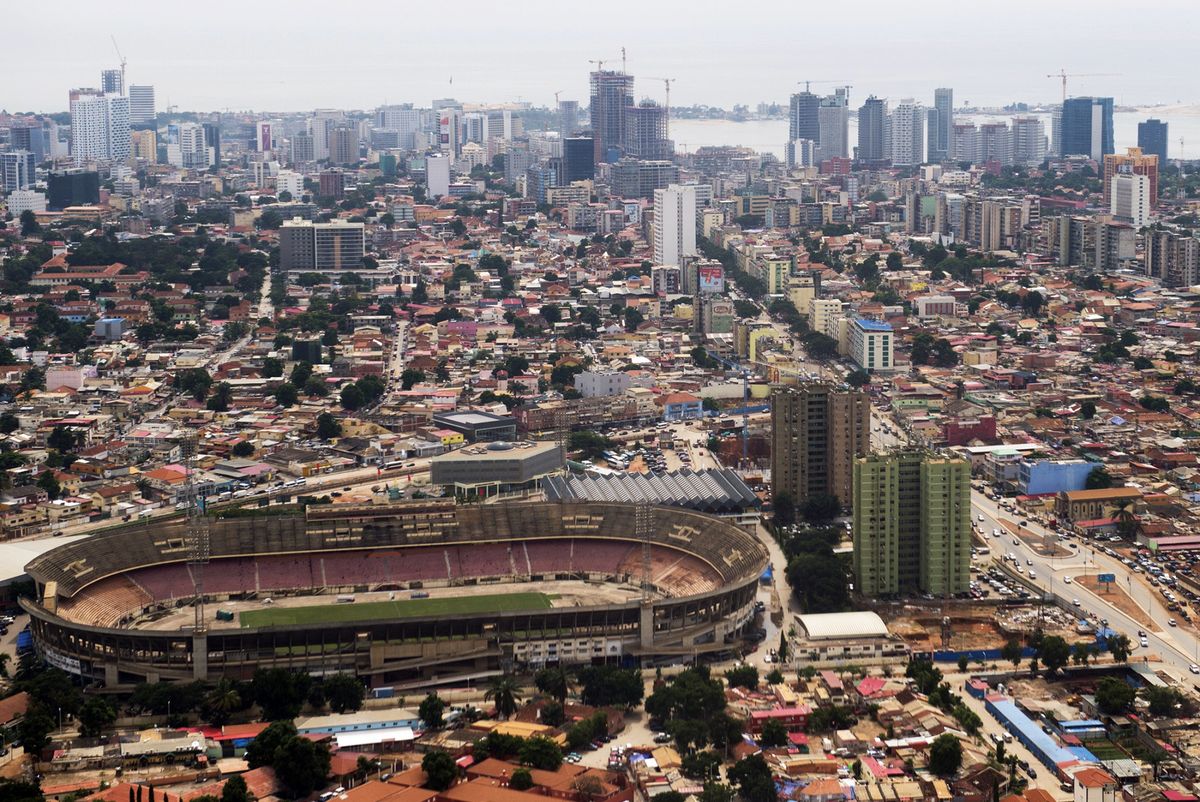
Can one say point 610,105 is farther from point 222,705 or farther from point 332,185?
point 222,705

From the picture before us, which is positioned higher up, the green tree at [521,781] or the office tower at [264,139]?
the office tower at [264,139]

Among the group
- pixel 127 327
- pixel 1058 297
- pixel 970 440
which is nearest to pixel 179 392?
pixel 127 327

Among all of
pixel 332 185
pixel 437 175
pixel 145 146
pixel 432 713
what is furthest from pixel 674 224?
pixel 145 146

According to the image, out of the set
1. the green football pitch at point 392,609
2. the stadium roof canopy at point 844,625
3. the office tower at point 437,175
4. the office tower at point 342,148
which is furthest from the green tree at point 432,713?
the office tower at point 342,148

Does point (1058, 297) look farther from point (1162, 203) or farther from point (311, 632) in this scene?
point (311, 632)

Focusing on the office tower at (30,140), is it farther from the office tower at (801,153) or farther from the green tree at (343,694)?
the green tree at (343,694)

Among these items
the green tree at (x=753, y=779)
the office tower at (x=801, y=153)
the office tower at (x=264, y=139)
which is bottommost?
the green tree at (x=753, y=779)
